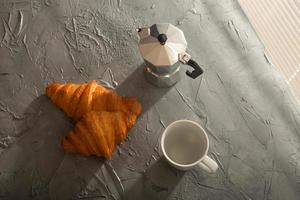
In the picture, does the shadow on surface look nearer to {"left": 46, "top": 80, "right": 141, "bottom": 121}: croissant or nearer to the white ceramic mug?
{"left": 46, "top": 80, "right": 141, "bottom": 121}: croissant

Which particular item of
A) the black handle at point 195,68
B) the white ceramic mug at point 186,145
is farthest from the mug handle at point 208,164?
the black handle at point 195,68

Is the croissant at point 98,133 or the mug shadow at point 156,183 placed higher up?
the croissant at point 98,133

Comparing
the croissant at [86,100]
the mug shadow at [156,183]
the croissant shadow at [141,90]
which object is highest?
the croissant at [86,100]

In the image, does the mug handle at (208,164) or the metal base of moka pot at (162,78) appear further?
the metal base of moka pot at (162,78)

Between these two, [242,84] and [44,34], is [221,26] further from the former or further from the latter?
[44,34]

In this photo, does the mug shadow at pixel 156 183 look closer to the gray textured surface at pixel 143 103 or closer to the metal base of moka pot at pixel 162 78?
the gray textured surface at pixel 143 103

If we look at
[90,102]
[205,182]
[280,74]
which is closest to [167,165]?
[205,182]
